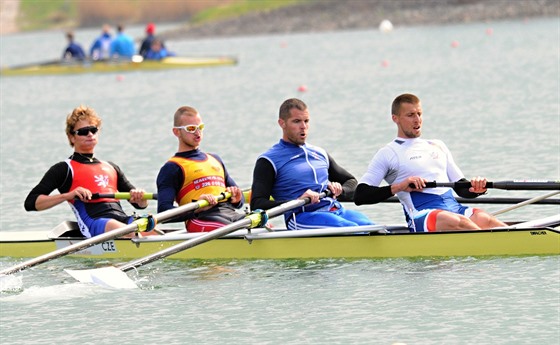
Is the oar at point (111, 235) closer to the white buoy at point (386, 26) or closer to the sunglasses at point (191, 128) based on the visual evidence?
the sunglasses at point (191, 128)

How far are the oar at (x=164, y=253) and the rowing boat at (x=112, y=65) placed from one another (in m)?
27.4

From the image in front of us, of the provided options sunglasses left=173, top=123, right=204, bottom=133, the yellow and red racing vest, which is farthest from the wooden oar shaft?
sunglasses left=173, top=123, right=204, bottom=133


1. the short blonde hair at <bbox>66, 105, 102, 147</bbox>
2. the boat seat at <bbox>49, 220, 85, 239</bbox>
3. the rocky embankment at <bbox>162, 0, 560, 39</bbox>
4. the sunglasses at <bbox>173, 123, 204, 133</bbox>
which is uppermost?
the rocky embankment at <bbox>162, 0, 560, 39</bbox>

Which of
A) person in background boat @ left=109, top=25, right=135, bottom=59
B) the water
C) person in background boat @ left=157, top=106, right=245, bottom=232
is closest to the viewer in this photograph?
the water

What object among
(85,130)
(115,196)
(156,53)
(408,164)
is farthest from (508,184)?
(156,53)

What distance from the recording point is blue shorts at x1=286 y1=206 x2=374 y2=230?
11375 mm

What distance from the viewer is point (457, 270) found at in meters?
10.6

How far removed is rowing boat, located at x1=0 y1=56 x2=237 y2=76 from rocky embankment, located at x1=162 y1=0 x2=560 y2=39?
2462 cm

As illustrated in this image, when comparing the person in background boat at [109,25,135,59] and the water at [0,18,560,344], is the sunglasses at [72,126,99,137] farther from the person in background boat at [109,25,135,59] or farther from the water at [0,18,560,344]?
the person in background boat at [109,25,135,59]

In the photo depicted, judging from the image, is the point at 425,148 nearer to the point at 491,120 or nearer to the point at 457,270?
the point at 457,270

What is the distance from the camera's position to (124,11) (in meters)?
85.4

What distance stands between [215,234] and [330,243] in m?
1.09

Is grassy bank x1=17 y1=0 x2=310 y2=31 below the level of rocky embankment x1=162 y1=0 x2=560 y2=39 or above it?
above

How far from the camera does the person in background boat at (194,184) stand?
11.6 metres
